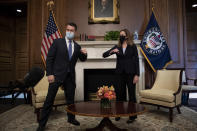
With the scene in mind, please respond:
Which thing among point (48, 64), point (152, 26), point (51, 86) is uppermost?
point (152, 26)

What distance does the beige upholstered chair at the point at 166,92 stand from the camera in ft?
9.02

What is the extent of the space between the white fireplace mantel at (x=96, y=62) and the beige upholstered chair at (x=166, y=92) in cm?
70

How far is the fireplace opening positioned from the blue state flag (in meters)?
1.01

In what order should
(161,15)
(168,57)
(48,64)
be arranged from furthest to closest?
(161,15) → (168,57) → (48,64)

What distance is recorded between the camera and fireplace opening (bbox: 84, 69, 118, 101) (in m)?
4.44

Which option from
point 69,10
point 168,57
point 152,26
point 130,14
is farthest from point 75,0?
point 168,57

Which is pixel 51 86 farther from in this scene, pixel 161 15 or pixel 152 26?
pixel 161 15

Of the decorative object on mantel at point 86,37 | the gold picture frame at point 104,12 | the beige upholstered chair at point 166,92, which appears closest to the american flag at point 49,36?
the decorative object on mantel at point 86,37

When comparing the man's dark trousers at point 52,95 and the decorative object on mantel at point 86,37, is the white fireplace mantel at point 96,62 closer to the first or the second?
the decorative object on mantel at point 86,37

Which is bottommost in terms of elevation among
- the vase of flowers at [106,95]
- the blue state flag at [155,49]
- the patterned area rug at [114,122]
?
the patterned area rug at [114,122]

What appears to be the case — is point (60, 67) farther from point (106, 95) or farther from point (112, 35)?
point (112, 35)

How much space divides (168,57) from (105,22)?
1.90 metres

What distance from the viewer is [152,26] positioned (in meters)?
4.18

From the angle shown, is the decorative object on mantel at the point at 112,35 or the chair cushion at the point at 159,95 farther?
the decorative object on mantel at the point at 112,35
